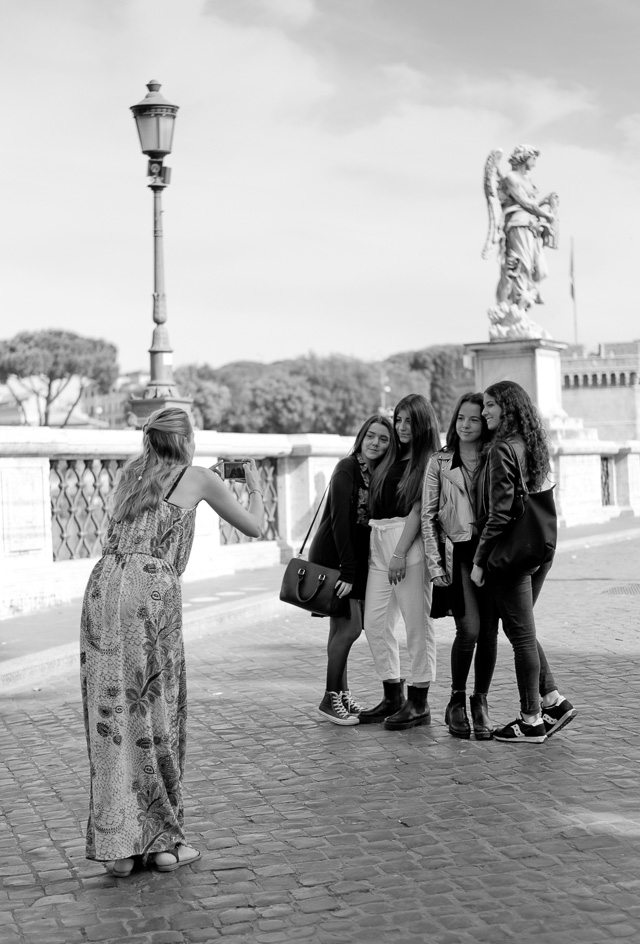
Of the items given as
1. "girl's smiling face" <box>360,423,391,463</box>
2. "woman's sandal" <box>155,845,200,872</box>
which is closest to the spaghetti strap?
"woman's sandal" <box>155,845,200,872</box>

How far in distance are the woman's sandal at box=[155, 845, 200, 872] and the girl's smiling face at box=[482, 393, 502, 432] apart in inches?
96.3

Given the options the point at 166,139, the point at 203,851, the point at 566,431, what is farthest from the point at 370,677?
the point at 566,431

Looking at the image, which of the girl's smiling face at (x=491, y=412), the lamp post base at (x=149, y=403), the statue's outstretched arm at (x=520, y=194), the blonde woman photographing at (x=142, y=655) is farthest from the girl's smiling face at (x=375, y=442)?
the statue's outstretched arm at (x=520, y=194)

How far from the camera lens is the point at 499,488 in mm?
5785

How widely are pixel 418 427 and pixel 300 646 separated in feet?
10.9

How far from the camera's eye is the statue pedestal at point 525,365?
21.3 m

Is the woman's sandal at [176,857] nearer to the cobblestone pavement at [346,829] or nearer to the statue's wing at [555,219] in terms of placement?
the cobblestone pavement at [346,829]

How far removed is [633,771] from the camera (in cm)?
539

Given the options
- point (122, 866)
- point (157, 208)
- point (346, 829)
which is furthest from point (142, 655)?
point (157, 208)

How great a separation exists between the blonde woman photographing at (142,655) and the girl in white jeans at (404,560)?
6.61 feet

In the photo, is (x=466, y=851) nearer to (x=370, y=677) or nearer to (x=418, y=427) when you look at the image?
(x=418, y=427)

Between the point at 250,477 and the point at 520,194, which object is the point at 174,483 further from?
the point at 520,194

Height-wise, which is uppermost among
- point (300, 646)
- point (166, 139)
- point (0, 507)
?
point (166, 139)

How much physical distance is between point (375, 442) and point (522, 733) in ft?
5.17
